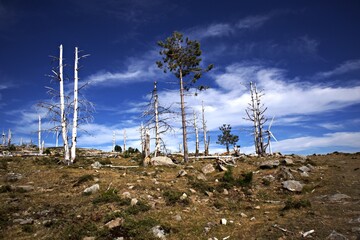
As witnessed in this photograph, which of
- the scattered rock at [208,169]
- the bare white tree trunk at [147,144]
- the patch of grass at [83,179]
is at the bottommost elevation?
the scattered rock at [208,169]

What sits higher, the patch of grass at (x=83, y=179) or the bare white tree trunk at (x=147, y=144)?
the bare white tree trunk at (x=147, y=144)

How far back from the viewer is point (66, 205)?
10.4m

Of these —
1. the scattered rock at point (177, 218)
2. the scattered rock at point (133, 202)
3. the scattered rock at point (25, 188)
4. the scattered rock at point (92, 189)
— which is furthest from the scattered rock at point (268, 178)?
the scattered rock at point (25, 188)

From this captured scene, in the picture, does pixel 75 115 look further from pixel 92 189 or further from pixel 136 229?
pixel 136 229

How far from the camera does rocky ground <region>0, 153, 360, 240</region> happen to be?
812 cm

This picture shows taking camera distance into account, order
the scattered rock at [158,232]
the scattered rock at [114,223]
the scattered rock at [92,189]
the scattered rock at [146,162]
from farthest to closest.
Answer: the scattered rock at [146,162] → the scattered rock at [92,189] → the scattered rock at [114,223] → the scattered rock at [158,232]

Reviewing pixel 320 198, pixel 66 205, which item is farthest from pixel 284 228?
pixel 66 205

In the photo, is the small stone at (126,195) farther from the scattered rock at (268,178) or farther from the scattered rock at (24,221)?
the scattered rock at (268,178)

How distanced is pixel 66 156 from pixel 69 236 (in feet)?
49.9

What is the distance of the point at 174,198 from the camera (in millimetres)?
11438

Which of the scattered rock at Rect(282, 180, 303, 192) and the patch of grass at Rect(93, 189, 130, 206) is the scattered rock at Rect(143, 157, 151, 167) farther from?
the scattered rock at Rect(282, 180, 303, 192)

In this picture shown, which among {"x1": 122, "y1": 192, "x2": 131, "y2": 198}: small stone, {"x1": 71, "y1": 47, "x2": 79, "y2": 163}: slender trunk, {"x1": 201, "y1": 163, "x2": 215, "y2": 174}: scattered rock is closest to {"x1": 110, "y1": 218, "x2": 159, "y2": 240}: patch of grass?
{"x1": 122, "y1": 192, "x2": 131, "y2": 198}: small stone

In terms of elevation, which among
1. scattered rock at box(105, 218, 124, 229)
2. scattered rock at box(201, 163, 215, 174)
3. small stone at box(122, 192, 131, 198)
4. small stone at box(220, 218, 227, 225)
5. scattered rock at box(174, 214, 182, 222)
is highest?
scattered rock at box(201, 163, 215, 174)

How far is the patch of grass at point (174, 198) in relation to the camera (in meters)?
11.2
